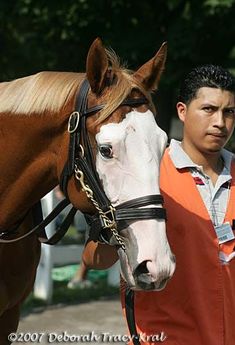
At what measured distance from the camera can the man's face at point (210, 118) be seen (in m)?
2.94

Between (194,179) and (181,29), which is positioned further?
(181,29)

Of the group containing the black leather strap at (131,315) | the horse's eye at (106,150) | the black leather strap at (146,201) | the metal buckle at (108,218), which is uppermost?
the horse's eye at (106,150)

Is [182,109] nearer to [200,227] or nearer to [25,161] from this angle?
[200,227]

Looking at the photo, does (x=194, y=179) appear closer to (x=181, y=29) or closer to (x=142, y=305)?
(x=142, y=305)

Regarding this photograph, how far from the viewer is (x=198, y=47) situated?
478 inches

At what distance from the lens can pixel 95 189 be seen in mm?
2707

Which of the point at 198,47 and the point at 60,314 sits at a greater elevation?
the point at 198,47

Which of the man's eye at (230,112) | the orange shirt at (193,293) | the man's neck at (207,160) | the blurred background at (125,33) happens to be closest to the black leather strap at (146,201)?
the orange shirt at (193,293)

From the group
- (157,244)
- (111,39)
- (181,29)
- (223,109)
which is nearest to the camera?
(157,244)

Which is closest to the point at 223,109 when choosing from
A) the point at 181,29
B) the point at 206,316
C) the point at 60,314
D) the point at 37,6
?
the point at 206,316

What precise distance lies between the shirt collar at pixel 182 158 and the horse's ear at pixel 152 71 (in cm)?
32

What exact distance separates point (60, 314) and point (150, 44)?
6.77 metres

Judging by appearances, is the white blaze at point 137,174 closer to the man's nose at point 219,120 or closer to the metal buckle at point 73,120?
the metal buckle at point 73,120

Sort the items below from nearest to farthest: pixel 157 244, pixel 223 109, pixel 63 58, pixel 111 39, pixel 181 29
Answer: pixel 157 244, pixel 223 109, pixel 181 29, pixel 111 39, pixel 63 58
